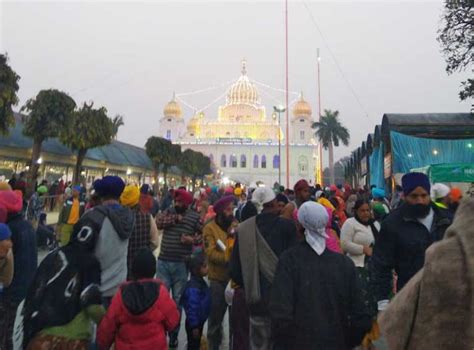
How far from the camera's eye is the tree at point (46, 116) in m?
20.9

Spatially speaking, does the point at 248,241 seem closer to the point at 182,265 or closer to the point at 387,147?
the point at 182,265

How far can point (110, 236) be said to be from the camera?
290 centimetres

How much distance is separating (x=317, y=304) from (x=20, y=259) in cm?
225

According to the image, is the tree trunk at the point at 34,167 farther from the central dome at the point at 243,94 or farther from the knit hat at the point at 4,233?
the central dome at the point at 243,94

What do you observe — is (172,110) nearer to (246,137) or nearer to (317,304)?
(246,137)

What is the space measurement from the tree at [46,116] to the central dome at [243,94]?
71378 millimetres

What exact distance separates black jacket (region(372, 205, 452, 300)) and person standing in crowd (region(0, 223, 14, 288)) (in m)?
2.69

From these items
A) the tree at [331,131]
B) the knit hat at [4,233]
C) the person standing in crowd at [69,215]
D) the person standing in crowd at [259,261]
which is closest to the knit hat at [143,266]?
the person standing in crowd at [259,261]

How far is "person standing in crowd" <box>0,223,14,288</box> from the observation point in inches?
109

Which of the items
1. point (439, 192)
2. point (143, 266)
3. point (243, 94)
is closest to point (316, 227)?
point (143, 266)

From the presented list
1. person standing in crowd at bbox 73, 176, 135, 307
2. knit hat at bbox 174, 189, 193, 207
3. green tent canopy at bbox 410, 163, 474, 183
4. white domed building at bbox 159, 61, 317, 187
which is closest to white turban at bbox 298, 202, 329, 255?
person standing in crowd at bbox 73, 176, 135, 307

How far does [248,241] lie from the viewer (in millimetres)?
3242

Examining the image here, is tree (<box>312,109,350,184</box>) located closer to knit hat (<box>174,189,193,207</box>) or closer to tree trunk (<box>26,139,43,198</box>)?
tree trunk (<box>26,139,43,198</box>)

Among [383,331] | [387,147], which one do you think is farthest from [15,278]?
[387,147]
